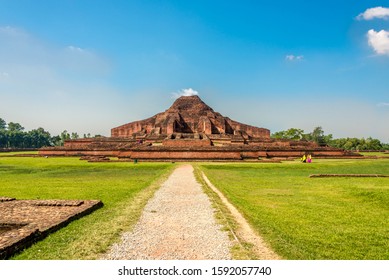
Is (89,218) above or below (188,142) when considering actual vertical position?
below

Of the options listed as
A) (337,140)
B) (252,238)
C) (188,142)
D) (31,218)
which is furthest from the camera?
Answer: (337,140)

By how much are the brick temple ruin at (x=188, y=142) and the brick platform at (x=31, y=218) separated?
1452cm

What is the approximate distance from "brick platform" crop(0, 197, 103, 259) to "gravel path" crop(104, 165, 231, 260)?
1159 millimetres

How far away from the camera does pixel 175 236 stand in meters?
4.27

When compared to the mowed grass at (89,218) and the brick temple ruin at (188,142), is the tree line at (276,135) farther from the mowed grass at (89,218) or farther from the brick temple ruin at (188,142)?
the mowed grass at (89,218)

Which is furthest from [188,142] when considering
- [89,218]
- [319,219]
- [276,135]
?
[276,135]

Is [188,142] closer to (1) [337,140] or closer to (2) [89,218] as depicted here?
(2) [89,218]

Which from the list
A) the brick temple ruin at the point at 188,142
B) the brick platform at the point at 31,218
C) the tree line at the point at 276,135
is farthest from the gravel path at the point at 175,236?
the tree line at the point at 276,135

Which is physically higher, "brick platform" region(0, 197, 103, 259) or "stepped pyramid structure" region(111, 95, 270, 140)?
"stepped pyramid structure" region(111, 95, 270, 140)

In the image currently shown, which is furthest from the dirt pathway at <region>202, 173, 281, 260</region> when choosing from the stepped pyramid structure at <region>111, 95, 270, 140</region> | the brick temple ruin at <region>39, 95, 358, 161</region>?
the stepped pyramid structure at <region>111, 95, 270, 140</region>

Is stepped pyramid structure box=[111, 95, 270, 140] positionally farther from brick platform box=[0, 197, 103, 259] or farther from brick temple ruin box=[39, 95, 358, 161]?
brick platform box=[0, 197, 103, 259]

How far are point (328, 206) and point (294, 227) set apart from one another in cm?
215

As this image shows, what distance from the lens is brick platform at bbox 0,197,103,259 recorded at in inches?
149

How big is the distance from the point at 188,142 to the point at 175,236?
2085 centimetres
